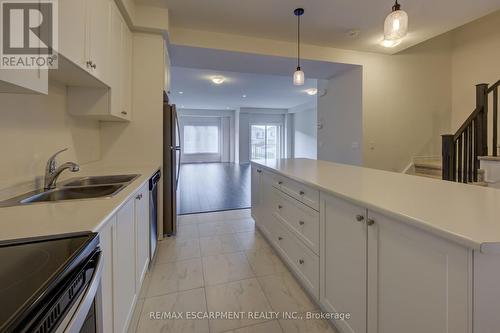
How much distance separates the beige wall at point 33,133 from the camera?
52.2 inches

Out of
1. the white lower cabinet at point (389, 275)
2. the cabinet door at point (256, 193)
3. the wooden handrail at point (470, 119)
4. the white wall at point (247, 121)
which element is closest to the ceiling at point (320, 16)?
the wooden handrail at point (470, 119)

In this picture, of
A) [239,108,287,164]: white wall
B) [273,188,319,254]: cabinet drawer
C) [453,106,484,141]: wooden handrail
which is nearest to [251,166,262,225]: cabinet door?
[273,188,319,254]: cabinet drawer

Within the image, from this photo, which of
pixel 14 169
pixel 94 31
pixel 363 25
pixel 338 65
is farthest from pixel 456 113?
pixel 14 169

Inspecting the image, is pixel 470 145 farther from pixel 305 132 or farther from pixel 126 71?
pixel 305 132

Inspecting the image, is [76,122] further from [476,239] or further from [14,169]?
[476,239]

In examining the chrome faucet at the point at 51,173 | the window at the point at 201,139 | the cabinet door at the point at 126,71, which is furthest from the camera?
the window at the point at 201,139

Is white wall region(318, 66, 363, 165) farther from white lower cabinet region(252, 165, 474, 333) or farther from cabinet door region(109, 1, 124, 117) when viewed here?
cabinet door region(109, 1, 124, 117)

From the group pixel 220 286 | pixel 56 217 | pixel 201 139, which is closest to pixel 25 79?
pixel 56 217

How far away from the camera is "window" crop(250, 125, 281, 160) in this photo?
10961 mm

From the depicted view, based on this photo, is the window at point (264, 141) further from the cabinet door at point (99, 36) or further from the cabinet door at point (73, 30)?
the cabinet door at point (73, 30)

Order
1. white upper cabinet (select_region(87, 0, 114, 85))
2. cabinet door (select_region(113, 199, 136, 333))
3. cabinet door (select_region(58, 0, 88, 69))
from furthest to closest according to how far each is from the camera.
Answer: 1. white upper cabinet (select_region(87, 0, 114, 85))
2. cabinet door (select_region(58, 0, 88, 69))
3. cabinet door (select_region(113, 199, 136, 333))

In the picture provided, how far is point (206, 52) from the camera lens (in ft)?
11.0

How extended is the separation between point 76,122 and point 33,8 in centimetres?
132

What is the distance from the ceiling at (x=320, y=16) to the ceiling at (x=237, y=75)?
1.18 ft
